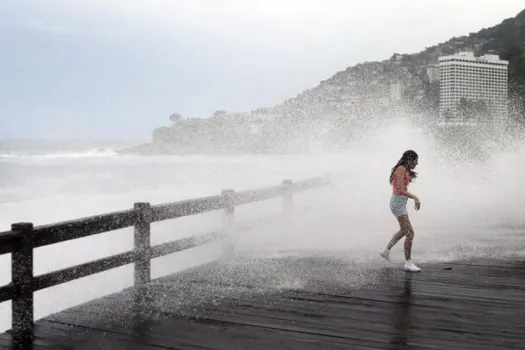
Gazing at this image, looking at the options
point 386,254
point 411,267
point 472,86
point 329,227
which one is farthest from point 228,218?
point 472,86

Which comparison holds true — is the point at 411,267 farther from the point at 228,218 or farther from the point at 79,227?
the point at 79,227

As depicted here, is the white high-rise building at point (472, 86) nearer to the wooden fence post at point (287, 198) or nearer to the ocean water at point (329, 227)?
the ocean water at point (329, 227)

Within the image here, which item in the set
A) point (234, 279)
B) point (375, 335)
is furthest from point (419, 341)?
point (234, 279)

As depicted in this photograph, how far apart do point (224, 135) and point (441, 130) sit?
76.6 m

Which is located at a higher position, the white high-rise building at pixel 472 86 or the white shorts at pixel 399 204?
the white high-rise building at pixel 472 86

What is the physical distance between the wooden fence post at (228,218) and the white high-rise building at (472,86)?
82.2 metres

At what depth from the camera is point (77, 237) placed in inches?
243

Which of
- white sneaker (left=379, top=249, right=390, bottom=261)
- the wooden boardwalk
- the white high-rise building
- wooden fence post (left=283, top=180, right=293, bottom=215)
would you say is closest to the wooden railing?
the wooden boardwalk

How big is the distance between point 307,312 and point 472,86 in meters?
123

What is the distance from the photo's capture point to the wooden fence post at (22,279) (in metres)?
5.40

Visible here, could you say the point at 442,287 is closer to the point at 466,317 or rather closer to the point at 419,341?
the point at 466,317

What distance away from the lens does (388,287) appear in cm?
717

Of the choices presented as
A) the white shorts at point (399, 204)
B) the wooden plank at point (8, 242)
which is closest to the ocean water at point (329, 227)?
the white shorts at point (399, 204)

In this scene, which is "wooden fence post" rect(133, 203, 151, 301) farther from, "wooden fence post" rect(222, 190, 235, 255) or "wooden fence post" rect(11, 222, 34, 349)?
"wooden fence post" rect(222, 190, 235, 255)
